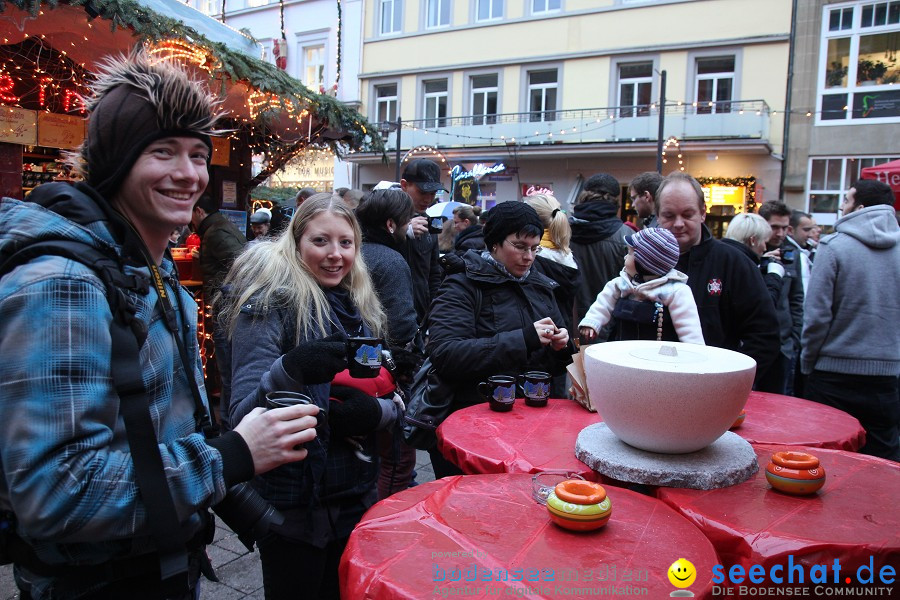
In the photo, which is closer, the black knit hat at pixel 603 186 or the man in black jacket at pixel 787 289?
the black knit hat at pixel 603 186

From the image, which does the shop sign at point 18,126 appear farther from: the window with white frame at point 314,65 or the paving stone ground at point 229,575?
the window with white frame at point 314,65

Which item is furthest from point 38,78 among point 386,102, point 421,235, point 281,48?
point 281,48

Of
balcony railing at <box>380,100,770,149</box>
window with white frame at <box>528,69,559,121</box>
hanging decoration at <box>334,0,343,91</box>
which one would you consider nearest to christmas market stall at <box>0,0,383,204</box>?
balcony railing at <box>380,100,770,149</box>

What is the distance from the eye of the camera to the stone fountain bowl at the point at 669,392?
5.02 ft

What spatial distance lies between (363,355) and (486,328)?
3.25ft

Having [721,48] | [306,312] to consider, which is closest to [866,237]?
[306,312]

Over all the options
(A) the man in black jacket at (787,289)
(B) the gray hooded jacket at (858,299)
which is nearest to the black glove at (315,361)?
(B) the gray hooded jacket at (858,299)

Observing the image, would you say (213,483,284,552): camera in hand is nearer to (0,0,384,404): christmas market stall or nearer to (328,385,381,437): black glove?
(328,385,381,437): black glove

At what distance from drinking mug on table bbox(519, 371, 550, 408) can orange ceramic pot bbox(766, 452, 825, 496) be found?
0.97 metres

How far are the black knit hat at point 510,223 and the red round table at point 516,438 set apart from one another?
753mm

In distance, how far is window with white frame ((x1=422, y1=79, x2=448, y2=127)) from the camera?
20.2 m

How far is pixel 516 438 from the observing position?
78.0 inches

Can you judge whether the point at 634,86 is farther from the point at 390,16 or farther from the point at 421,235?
the point at 421,235

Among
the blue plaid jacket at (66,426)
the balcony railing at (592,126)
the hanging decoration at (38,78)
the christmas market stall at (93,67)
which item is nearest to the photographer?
the blue plaid jacket at (66,426)
